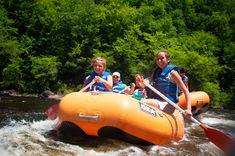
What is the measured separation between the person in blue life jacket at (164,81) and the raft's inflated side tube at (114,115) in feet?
1.32

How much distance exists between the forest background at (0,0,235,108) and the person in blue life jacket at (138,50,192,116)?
1529 cm

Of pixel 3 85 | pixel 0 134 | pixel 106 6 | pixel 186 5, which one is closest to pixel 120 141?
pixel 0 134

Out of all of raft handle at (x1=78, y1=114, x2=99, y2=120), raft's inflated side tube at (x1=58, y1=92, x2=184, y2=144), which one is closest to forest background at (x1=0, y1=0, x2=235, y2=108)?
raft's inflated side tube at (x1=58, y1=92, x2=184, y2=144)

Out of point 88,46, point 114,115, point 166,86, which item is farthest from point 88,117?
point 88,46

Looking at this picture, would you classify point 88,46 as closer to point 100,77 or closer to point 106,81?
point 100,77

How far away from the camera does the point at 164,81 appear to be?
4.74 metres

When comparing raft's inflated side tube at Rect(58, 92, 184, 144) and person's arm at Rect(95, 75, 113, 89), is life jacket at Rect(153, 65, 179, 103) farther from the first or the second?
person's arm at Rect(95, 75, 113, 89)

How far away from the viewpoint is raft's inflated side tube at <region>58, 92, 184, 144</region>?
3.94 meters

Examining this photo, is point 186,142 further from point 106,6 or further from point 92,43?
point 106,6

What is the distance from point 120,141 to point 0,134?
137cm

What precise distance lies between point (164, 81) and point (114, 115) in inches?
43.2

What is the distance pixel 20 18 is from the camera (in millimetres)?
22984

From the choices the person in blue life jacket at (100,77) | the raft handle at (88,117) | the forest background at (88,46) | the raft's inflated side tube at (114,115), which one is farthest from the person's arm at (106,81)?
the forest background at (88,46)

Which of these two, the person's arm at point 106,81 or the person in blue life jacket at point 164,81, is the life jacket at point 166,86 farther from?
the person's arm at point 106,81
